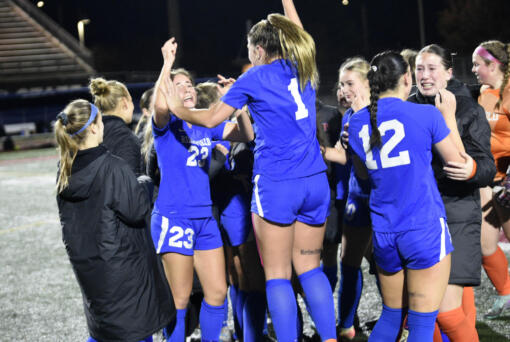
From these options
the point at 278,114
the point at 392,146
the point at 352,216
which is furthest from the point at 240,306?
the point at 392,146

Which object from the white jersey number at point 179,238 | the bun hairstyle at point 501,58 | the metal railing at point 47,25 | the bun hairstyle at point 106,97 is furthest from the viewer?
the metal railing at point 47,25

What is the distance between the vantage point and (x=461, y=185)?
3.20 meters

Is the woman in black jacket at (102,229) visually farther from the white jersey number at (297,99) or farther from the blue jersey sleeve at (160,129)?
the white jersey number at (297,99)

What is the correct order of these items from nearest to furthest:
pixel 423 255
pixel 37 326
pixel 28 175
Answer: pixel 423 255
pixel 37 326
pixel 28 175

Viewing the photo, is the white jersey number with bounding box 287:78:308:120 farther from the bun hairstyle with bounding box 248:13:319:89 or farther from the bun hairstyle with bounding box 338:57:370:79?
the bun hairstyle with bounding box 338:57:370:79

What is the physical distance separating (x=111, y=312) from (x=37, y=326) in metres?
2.12

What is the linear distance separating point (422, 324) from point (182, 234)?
1.50 m

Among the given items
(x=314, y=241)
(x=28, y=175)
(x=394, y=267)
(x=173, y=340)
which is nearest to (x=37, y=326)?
(x=173, y=340)

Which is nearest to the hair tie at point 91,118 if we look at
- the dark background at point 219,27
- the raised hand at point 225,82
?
the raised hand at point 225,82

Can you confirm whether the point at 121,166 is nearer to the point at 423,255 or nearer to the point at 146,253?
the point at 146,253

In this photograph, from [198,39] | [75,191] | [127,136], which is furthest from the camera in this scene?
[198,39]

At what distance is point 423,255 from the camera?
2777 mm

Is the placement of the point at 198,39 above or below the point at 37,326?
above

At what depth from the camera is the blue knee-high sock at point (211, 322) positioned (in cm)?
357
